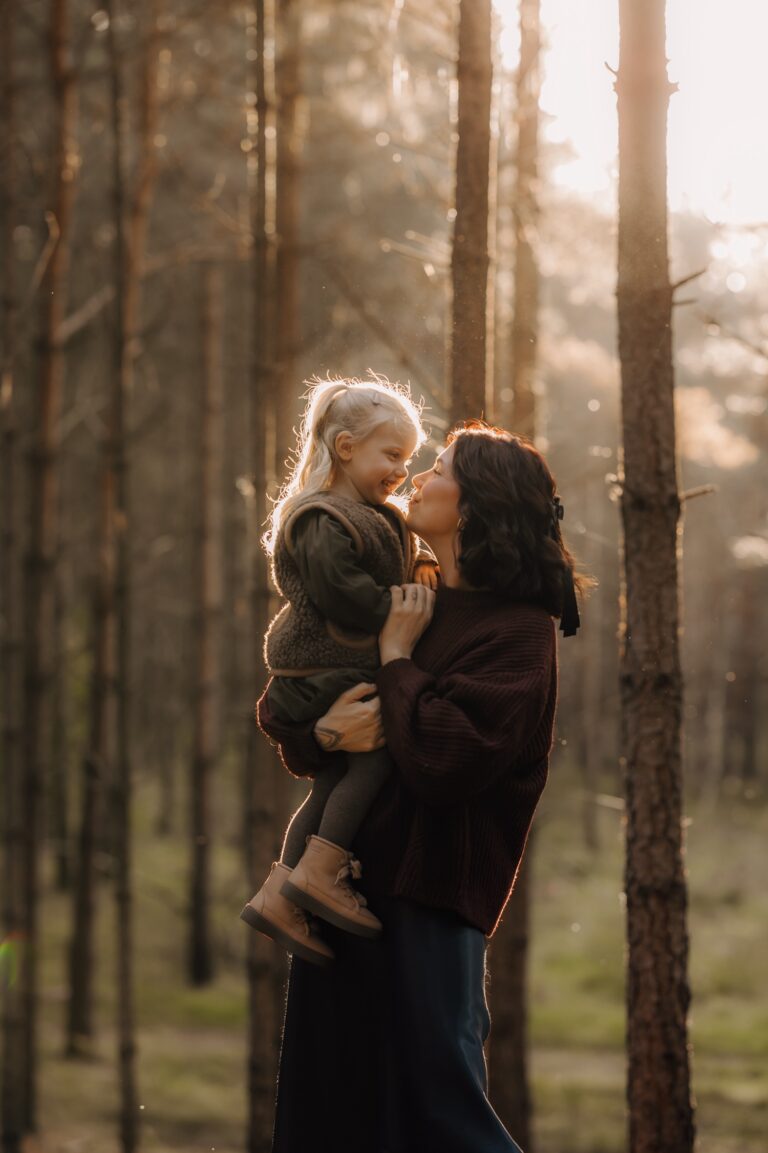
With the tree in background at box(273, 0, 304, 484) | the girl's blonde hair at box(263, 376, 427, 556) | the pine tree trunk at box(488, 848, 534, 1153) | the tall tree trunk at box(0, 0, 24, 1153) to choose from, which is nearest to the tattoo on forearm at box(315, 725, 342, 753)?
the girl's blonde hair at box(263, 376, 427, 556)

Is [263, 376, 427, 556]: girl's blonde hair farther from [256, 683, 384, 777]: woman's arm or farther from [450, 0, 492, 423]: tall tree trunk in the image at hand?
[450, 0, 492, 423]: tall tree trunk

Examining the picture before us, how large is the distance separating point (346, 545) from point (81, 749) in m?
15.7

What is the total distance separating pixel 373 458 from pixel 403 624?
45 centimetres

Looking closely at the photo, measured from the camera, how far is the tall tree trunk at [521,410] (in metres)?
8.77

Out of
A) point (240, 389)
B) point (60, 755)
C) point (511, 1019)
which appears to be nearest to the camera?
point (511, 1019)

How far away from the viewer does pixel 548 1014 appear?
1570 cm

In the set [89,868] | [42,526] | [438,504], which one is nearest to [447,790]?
[438,504]

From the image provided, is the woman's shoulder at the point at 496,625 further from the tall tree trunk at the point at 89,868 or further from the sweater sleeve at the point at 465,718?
the tall tree trunk at the point at 89,868

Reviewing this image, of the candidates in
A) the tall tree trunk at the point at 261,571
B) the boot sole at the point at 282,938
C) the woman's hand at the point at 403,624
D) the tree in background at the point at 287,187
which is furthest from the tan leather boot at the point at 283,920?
the tree in background at the point at 287,187

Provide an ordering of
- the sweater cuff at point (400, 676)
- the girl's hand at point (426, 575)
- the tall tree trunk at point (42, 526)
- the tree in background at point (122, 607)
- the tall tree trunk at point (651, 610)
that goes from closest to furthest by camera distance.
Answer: the sweater cuff at point (400, 676) < the girl's hand at point (426, 575) < the tall tree trunk at point (651, 610) < the tree in background at point (122, 607) < the tall tree trunk at point (42, 526)

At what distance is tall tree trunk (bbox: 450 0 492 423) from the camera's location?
5.49 m

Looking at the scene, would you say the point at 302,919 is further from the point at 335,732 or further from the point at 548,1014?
the point at 548,1014

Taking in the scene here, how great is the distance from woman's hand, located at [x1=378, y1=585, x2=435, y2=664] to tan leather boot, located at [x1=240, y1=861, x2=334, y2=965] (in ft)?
1.90

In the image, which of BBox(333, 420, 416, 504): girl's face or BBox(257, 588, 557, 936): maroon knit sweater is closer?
BBox(257, 588, 557, 936): maroon knit sweater
